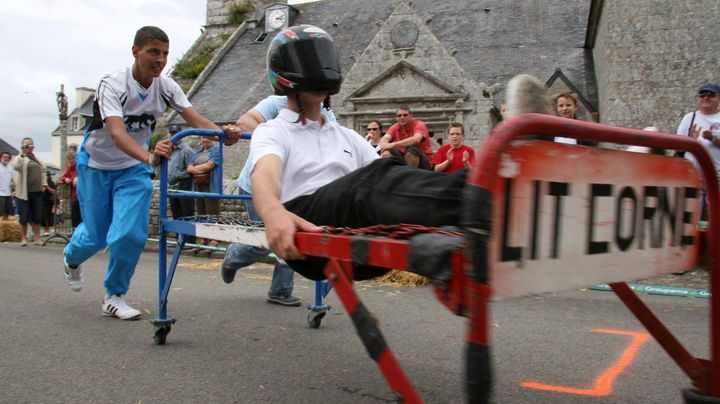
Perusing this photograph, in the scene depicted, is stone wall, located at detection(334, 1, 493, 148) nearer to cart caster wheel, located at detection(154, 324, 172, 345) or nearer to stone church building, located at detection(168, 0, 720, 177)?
stone church building, located at detection(168, 0, 720, 177)

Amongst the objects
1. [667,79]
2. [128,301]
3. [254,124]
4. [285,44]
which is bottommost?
[128,301]

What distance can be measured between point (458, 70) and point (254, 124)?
19.1 meters

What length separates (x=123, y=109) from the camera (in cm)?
461

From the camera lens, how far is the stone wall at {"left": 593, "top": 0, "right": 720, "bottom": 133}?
1313 cm

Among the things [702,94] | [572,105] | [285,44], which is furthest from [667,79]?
[285,44]

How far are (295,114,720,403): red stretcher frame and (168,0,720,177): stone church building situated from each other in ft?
41.8

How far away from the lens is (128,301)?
571cm

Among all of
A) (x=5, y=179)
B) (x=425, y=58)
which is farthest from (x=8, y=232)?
(x=425, y=58)

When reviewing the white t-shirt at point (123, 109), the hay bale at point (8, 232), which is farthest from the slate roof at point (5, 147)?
the white t-shirt at point (123, 109)

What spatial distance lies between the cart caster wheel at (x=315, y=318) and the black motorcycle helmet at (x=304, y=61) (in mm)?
2056

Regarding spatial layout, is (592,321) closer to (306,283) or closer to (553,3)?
(306,283)

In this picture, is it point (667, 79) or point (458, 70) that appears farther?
point (458, 70)

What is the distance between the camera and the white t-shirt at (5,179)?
13.4 m

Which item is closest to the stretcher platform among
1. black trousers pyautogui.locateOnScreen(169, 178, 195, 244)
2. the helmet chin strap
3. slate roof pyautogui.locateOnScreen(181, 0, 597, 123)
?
the helmet chin strap
